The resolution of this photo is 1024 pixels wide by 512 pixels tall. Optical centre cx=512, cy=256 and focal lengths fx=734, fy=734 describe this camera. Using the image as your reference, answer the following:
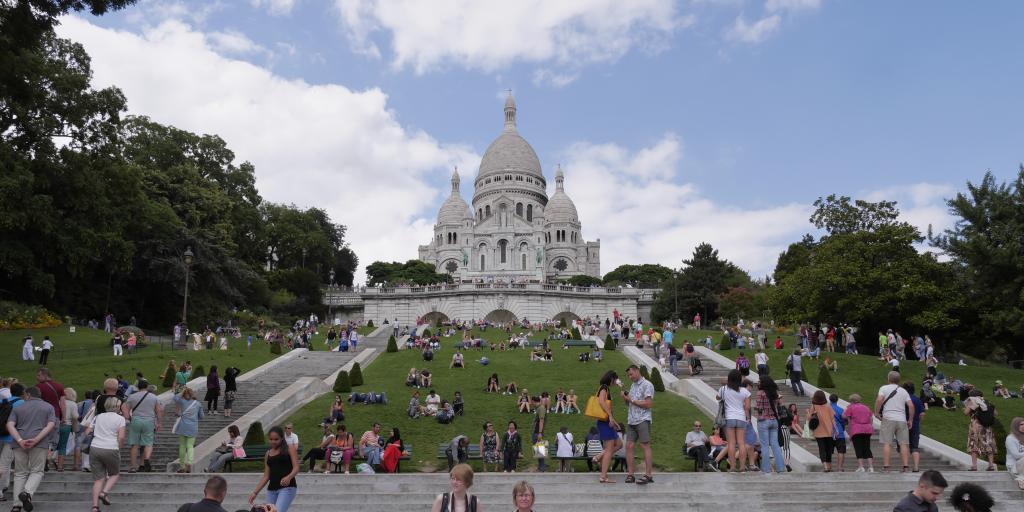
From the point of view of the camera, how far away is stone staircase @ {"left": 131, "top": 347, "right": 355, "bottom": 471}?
13633 mm

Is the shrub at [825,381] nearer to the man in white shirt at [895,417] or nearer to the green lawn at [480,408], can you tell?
the green lawn at [480,408]

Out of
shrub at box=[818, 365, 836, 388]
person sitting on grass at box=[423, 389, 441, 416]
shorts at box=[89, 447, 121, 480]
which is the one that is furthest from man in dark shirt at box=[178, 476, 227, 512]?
shrub at box=[818, 365, 836, 388]

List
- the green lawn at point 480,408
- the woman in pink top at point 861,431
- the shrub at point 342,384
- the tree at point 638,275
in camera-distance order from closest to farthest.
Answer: the woman in pink top at point 861,431 → the green lawn at point 480,408 → the shrub at point 342,384 → the tree at point 638,275

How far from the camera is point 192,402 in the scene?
1127 cm

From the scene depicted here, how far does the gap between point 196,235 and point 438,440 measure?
31731 millimetres

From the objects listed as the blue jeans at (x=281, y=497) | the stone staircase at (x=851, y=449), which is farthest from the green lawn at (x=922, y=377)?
the blue jeans at (x=281, y=497)

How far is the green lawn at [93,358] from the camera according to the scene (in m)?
20.7

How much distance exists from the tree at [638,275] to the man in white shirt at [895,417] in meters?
71.3

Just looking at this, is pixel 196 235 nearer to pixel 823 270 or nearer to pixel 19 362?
pixel 19 362

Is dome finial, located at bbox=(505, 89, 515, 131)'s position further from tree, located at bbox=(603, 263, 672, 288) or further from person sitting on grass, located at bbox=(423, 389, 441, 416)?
person sitting on grass, located at bbox=(423, 389, 441, 416)

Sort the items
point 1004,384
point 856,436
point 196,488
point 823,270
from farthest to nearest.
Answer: point 823,270 → point 1004,384 → point 856,436 → point 196,488

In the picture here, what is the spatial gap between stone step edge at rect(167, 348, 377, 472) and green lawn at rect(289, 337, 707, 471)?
15.7 inches

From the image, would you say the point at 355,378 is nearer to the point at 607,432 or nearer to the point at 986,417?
the point at 607,432

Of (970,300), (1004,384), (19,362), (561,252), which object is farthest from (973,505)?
(561,252)
